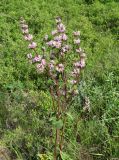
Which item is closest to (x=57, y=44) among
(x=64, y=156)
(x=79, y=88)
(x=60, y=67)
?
(x=60, y=67)

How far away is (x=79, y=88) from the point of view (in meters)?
4.77

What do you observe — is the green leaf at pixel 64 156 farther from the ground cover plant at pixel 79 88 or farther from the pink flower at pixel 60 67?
the pink flower at pixel 60 67

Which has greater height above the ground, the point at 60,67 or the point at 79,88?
the point at 60,67

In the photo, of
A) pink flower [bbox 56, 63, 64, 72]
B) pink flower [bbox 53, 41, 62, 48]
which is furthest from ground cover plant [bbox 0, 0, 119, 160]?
pink flower [bbox 53, 41, 62, 48]

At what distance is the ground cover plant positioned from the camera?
163 inches

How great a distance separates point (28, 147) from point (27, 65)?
65.3 inches

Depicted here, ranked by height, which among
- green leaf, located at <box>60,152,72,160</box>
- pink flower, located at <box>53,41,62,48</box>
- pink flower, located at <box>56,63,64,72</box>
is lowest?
green leaf, located at <box>60,152,72,160</box>

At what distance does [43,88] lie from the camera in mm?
5238

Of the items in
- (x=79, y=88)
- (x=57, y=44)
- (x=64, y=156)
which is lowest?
(x=64, y=156)

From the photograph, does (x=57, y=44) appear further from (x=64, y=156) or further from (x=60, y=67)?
(x=64, y=156)

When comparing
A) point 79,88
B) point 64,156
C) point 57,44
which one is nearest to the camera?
point 57,44

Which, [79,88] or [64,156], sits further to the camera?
[79,88]

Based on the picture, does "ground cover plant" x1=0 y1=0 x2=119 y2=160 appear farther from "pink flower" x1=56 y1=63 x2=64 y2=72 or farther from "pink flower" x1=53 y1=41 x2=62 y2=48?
"pink flower" x1=53 y1=41 x2=62 y2=48

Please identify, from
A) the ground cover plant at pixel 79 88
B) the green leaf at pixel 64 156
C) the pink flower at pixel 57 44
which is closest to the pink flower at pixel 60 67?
the pink flower at pixel 57 44
